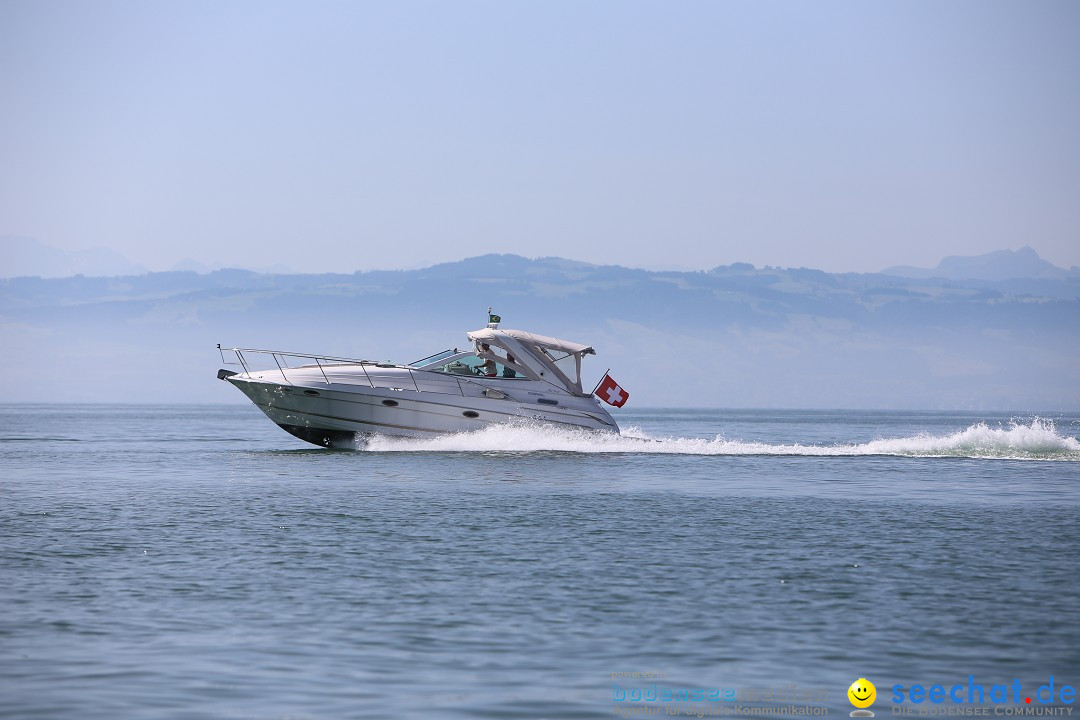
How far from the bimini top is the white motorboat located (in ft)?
0.15

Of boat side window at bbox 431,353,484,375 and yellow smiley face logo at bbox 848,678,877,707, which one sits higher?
boat side window at bbox 431,353,484,375

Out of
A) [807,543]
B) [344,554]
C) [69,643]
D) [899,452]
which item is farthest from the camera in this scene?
[899,452]

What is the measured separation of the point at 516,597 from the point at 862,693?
5.45m

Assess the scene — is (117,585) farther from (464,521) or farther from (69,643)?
(464,521)

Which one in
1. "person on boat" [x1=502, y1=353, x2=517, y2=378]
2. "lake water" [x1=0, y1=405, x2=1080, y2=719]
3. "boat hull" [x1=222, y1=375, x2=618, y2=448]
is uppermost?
"person on boat" [x1=502, y1=353, x2=517, y2=378]

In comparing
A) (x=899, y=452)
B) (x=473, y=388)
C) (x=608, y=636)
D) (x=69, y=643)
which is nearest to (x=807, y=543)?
(x=608, y=636)

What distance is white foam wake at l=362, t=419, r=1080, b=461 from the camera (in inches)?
1532

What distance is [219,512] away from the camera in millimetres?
23922

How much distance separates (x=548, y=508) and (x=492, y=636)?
13.3 meters

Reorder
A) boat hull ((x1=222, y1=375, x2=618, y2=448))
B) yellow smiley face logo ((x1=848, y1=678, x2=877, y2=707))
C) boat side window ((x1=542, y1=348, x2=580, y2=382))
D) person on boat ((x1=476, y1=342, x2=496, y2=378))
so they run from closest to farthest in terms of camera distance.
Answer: yellow smiley face logo ((x1=848, y1=678, x2=877, y2=707)) → boat hull ((x1=222, y1=375, x2=618, y2=448)) → person on boat ((x1=476, y1=342, x2=496, y2=378)) → boat side window ((x1=542, y1=348, x2=580, y2=382))

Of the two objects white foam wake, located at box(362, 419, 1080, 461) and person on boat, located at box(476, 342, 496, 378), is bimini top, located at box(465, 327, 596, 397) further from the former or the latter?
white foam wake, located at box(362, 419, 1080, 461)

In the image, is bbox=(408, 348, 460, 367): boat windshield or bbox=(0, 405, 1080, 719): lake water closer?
bbox=(0, 405, 1080, 719): lake water

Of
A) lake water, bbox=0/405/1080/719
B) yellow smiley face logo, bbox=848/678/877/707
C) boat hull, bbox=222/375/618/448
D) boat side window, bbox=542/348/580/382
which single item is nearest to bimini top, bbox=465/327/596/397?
boat side window, bbox=542/348/580/382

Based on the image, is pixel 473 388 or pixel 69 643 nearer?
pixel 69 643
